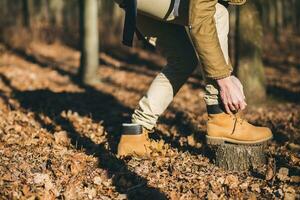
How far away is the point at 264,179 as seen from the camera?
3572 mm

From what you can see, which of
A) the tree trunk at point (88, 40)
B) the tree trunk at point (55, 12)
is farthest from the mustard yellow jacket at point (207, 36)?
the tree trunk at point (55, 12)

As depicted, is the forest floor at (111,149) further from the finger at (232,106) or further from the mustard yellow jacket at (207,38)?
the mustard yellow jacket at (207,38)

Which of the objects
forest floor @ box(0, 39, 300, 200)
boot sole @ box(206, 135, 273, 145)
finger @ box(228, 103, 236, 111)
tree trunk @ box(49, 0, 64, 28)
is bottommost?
tree trunk @ box(49, 0, 64, 28)

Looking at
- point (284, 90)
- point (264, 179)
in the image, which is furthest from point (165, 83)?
point (284, 90)

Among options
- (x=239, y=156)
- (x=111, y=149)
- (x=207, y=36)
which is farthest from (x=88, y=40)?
(x=207, y=36)

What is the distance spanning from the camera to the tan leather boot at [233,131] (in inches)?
144

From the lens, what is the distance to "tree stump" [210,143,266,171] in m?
3.71

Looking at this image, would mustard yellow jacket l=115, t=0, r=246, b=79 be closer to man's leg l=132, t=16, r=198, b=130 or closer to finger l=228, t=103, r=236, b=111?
finger l=228, t=103, r=236, b=111

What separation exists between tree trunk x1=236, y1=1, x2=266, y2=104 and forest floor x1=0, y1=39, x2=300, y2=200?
397 mm

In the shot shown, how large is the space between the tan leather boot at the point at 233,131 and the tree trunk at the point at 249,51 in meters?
3.35

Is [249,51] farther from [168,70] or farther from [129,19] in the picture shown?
[129,19]

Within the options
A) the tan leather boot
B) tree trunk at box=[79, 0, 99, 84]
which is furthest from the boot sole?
tree trunk at box=[79, 0, 99, 84]

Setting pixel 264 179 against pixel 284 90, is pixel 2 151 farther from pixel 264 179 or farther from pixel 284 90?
pixel 284 90

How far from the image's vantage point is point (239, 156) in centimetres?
371
